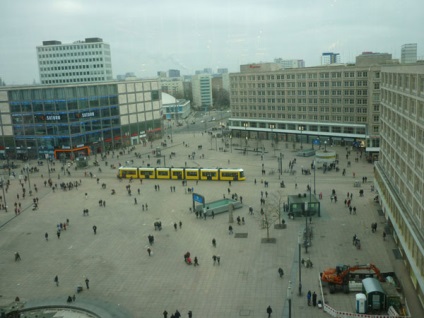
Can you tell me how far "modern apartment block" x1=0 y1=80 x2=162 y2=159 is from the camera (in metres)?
91.6

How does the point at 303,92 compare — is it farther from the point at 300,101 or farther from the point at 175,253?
the point at 175,253

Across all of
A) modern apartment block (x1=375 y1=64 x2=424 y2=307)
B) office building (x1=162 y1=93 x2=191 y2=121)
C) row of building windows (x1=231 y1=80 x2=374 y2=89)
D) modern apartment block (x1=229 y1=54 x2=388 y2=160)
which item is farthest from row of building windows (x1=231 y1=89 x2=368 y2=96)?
office building (x1=162 y1=93 x2=191 y2=121)

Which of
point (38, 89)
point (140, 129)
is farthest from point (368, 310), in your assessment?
point (140, 129)

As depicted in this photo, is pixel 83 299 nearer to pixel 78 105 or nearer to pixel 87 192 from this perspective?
pixel 87 192

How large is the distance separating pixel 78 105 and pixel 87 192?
3662 centimetres

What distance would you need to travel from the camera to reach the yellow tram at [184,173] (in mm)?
65438

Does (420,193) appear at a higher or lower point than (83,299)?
higher

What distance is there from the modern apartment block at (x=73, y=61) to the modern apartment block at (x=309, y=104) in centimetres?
6929

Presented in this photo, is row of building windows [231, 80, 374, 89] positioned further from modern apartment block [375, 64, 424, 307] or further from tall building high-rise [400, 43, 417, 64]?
modern apartment block [375, 64, 424, 307]

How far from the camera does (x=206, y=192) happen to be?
5919 centimetres

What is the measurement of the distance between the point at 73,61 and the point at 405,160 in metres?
149

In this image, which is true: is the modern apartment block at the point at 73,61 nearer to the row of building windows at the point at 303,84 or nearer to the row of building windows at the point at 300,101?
the row of building windows at the point at 303,84

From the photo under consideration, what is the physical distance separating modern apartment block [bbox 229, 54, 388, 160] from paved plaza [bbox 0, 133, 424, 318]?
83.7 ft

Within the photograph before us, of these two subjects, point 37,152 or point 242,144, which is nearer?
point 37,152
